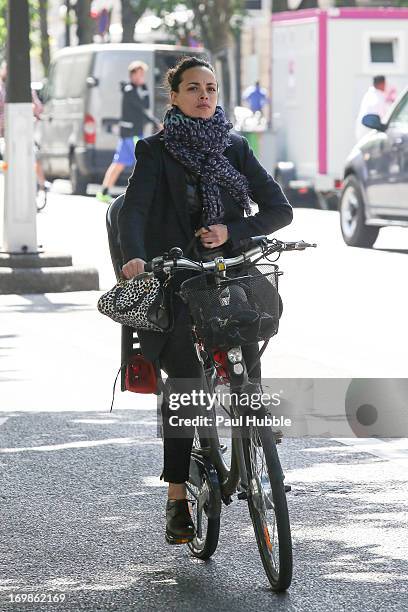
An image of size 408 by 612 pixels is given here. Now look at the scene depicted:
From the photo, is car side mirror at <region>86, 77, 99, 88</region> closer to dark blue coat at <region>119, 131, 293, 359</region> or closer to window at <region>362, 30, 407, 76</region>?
window at <region>362, 30, 407, 76</region>

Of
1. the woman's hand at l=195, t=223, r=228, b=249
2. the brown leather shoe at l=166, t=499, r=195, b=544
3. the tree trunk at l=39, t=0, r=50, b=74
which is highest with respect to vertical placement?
the tree trunk at l=39, t=0, r=50, b=74

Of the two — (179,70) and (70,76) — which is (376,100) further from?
(179,70)

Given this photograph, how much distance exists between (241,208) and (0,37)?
59398 millimetres

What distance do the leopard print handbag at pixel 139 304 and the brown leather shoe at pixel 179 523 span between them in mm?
589

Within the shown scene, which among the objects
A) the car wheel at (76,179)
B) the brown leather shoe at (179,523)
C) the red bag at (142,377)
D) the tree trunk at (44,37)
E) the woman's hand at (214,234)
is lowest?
the car wheel at (76,179)

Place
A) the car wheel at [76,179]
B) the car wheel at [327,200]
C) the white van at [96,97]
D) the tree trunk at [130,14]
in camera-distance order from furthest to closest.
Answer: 1. the tree trunk at [130,14]
2. the car wheel at [76,179]
3. the white van at [96,97]
4. the car wheel at [327,200]

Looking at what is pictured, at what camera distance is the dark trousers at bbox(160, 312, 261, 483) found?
539 centimetres

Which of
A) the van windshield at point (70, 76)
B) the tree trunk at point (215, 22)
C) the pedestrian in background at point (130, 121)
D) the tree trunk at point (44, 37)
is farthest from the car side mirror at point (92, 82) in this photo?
the tree trunk at point (44, 37)

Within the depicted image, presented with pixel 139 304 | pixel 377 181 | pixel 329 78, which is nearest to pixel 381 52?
pixel 329 78

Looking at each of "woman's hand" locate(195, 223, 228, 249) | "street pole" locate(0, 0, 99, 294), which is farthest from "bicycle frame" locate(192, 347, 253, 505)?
"street pole" locate(0, 0, 99, 294)

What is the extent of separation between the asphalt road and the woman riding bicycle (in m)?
0.34

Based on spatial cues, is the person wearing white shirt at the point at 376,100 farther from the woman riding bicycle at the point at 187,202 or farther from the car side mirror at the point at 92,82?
the woman riding bicycle at the point at 187,202

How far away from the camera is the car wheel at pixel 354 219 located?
1794 cm

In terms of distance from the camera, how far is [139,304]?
5.30 meters
